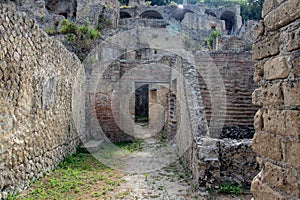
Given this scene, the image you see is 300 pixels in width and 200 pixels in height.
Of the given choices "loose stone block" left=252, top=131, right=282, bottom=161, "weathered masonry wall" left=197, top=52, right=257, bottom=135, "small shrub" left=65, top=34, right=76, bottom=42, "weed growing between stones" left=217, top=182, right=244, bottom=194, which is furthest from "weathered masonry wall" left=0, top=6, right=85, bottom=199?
"small shrub" left=65, top=34, right=76, bottom=42

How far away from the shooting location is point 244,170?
5.07 meters

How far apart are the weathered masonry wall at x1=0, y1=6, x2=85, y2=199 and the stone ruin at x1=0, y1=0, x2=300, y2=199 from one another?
2 centimetres

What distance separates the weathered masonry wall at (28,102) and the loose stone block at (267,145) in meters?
3.43

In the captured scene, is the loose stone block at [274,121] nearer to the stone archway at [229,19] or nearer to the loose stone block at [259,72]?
the loose stone block at [259,72]

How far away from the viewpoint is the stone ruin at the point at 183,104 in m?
1.86

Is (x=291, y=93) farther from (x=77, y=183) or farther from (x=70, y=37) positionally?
(x=70, y=37)

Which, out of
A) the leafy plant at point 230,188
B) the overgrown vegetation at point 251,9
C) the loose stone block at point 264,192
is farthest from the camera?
the overgrown vegetation at point 251,9

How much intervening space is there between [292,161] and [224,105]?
20.9 feet

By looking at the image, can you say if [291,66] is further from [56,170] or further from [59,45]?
[59,45]

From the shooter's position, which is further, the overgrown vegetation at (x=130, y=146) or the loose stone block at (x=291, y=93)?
the overgrown vegetation at (x=130, y=146)

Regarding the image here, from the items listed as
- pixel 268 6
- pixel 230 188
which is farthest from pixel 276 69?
pixel 230 188

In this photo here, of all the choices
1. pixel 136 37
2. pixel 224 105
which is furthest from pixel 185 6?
pixel 224 105

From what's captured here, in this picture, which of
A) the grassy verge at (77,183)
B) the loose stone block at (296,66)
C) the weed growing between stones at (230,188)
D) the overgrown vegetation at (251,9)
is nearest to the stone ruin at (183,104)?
the loose stone block at (296,66)

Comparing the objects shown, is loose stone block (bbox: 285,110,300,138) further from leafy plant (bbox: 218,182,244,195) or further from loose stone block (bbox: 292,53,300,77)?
leafy plant (bbox: 218,182,244,195)
